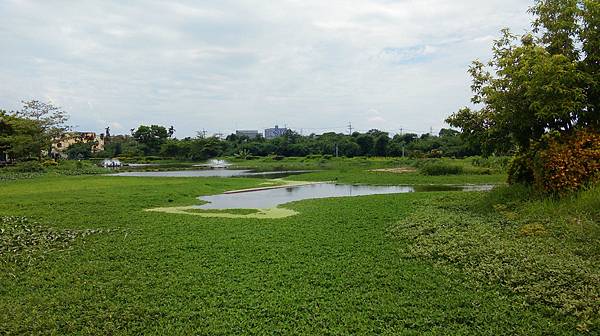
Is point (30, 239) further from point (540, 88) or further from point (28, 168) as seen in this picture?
point (28, 168)

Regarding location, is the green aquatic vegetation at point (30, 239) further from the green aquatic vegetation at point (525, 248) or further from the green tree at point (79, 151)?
the green tree at point (79, 151)

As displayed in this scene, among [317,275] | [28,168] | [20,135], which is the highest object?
[20,135]

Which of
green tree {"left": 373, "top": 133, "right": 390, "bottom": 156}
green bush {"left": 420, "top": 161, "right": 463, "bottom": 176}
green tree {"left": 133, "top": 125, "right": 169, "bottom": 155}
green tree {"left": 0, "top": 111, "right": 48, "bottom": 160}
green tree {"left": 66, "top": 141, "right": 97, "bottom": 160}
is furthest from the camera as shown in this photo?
green tree {"left": 133, "top": 125, "right": 169, "bottom": 155}

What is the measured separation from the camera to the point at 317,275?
632 centimetres

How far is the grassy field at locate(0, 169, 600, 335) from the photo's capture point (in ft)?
15.8

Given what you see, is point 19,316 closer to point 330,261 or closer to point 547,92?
point 330,261

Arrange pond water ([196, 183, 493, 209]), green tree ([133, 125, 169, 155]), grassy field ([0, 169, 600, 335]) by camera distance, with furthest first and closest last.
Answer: green tree ([133, 125, 169, 155]) < pond water ([196, 183, 493, 209]) < grassy field ([0, 169, 600, 335])

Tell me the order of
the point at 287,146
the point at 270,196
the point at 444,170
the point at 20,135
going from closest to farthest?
the point at 270,196
the point at 444,170
the point at 20,135
the point at 287,146

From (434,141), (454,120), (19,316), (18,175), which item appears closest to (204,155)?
(434,141)

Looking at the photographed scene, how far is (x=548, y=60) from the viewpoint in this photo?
8.98 meters

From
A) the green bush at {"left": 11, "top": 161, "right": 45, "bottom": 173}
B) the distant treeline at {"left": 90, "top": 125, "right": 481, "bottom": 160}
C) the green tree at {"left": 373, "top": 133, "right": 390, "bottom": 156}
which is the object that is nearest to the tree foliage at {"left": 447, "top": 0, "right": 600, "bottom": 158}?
the green bush at {"left": 11, "top": 161, "right": 45, "bottom": 173}

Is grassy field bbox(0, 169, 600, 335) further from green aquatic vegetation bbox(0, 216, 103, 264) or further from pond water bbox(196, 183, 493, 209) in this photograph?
pond water bbox(196, 183, 493, 209)

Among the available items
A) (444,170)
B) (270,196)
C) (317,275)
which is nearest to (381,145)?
(444,170)

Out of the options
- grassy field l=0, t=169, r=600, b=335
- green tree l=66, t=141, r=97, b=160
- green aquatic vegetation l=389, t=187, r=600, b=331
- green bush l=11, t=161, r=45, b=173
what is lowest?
grassy field l=0, t=169, r=600, b=335
